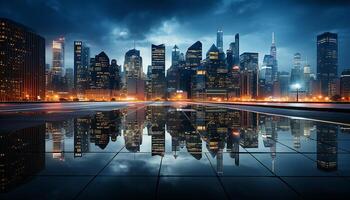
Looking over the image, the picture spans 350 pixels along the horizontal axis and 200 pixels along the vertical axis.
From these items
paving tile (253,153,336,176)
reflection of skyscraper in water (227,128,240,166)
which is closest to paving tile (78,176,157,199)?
reflection of skyscraper in water (227,128,240,166)

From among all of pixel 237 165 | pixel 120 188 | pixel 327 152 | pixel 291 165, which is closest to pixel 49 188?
pixel 120 188

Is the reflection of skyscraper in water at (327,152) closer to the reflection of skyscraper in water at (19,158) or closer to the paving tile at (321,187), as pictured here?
the paving tile at (321,187)

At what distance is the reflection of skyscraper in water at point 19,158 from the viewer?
4875 millimetres

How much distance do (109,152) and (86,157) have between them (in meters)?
0.73

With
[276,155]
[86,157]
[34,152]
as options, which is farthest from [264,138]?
[34,152]

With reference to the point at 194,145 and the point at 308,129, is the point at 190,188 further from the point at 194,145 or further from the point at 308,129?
the point at 308,129

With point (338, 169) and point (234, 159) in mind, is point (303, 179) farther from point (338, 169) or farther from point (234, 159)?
point (234, 159)

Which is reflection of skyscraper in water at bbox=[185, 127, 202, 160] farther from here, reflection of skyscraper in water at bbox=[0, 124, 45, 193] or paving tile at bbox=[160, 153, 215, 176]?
reflection of skyscraper in water at bbox=[0, 124, 45, 193]

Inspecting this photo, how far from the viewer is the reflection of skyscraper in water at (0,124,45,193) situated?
488cm

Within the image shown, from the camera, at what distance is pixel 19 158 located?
6215mm

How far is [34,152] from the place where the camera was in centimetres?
686

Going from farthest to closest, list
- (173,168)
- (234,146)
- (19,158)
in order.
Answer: (234,146) < (19,158) < (173,168)

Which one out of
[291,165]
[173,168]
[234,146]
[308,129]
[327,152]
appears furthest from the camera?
[308,129]

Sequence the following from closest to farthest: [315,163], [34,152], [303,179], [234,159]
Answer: [303,179], [315,163], [234,159], [34,152]
